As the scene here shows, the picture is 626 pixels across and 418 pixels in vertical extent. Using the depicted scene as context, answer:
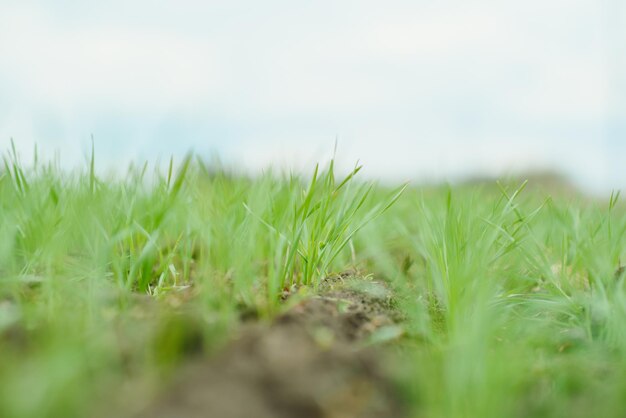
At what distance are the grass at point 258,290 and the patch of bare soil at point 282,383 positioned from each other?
64mm

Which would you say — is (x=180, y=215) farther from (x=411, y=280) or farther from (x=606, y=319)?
(x=606, y=319)

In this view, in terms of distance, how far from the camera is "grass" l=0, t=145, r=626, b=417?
976 mm

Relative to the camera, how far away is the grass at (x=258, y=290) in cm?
98

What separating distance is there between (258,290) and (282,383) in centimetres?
66

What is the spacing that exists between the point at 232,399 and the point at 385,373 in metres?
0.27

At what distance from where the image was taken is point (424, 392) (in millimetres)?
957

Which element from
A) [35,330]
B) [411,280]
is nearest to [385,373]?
[35,330]

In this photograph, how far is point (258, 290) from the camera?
1529mm

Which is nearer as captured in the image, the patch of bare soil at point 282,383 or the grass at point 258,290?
the patch of bare soil at point 282,383

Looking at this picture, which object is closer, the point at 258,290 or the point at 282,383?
the point at 282,383

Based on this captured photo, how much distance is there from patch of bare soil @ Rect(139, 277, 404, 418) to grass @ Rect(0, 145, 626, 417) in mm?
64

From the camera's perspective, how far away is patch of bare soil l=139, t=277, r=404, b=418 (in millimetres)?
851

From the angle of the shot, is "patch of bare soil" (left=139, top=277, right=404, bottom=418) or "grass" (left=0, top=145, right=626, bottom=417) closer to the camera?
"patch of bare soil" (left=139, top=277, right=404, bottom=418)

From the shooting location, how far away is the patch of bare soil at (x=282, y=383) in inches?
33.5
